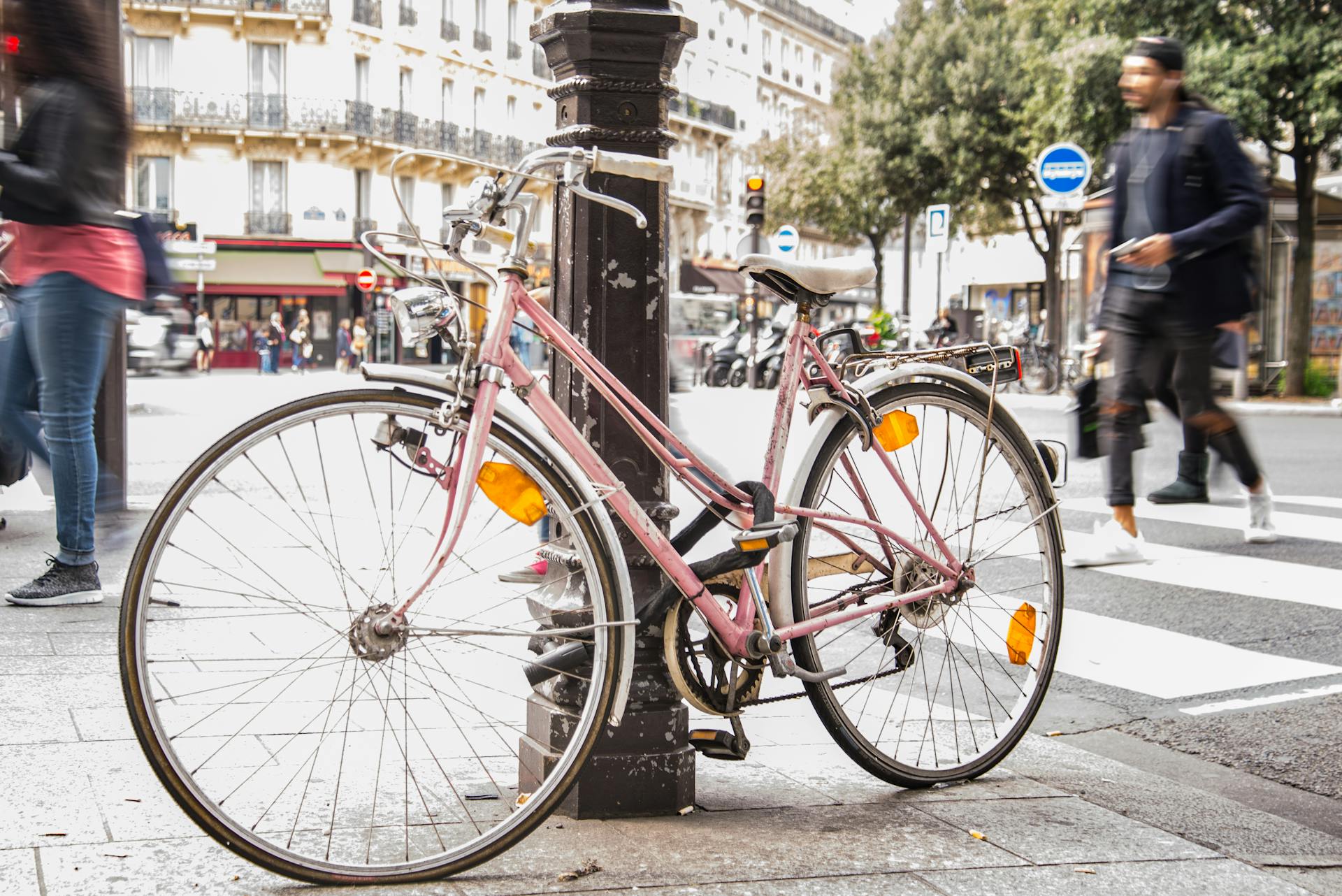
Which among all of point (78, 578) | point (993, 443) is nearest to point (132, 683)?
point (993, 443)

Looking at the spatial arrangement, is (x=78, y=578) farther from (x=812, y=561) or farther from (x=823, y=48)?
(x=823, y=48)

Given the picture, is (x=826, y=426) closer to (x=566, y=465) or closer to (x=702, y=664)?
(x=702, y=664)

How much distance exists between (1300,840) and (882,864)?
0.95 meters

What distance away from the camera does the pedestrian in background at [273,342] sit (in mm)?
45062

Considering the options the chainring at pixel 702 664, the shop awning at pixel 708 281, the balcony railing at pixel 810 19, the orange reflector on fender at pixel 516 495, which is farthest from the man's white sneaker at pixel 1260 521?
the balcony railing at pixel 810 19

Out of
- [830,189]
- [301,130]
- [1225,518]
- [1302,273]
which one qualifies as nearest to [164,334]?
[1225,518]

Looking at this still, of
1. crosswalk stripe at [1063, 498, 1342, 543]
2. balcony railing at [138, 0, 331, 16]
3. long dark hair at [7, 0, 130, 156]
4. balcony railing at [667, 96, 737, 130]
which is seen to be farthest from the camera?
balcony railing at [667, 96, 737, 130]

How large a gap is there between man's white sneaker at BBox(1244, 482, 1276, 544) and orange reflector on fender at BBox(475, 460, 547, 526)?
546 centimetres

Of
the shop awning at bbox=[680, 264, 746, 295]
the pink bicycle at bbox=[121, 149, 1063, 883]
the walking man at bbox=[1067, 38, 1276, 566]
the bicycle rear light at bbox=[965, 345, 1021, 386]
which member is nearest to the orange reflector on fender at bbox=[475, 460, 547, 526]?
the pink bicycle at bbox=[121, 149, 1063, 883]

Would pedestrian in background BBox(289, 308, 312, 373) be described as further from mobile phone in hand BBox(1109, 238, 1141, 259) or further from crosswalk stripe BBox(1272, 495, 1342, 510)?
mobile phone in hand BBox(1109, 238, 1141, 259)

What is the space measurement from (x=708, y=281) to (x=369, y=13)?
21537 millimetres

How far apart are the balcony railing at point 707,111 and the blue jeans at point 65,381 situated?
203 ft

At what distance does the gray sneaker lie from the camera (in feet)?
16.7

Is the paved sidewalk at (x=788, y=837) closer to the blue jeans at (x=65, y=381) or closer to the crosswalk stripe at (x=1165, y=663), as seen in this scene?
the crosswalk stripe at (x=1165, y=663)
